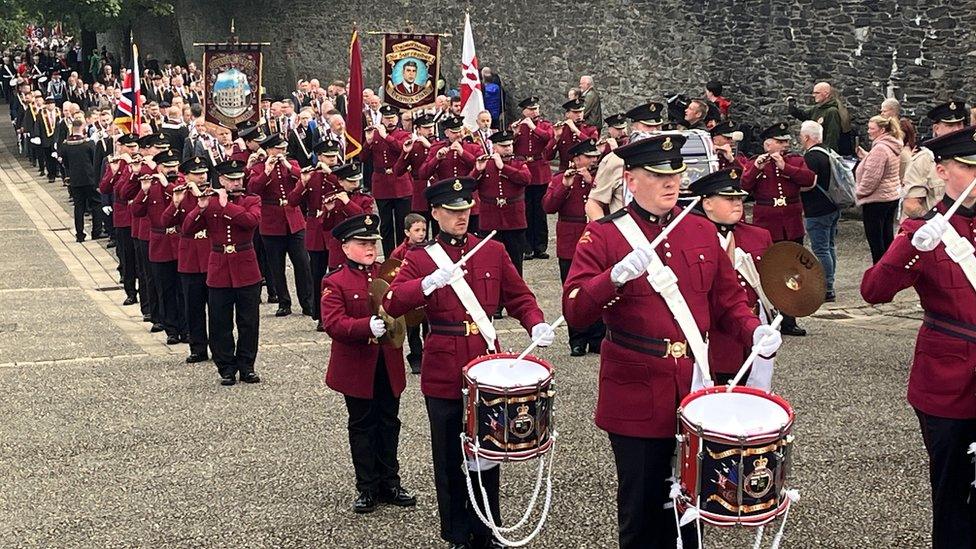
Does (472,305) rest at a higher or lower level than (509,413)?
higher

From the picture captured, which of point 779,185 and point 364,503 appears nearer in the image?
point 364,503

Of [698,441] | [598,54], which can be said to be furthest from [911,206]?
[598,54]

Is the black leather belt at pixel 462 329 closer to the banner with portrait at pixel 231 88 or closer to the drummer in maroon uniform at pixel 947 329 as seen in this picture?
the drummer in maroon uniform at pixel 947 329

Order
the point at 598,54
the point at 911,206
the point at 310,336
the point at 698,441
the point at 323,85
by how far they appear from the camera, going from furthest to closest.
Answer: the point at 323,85, the point at 598,54, the point at 310,336, the point at 911,206, the point at 698,441

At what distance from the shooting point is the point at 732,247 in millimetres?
8180

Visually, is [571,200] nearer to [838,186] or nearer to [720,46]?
[838,186]

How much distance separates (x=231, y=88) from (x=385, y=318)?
10.4 m

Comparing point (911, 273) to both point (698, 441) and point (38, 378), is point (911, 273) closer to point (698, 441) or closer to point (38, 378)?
point (698, 441)

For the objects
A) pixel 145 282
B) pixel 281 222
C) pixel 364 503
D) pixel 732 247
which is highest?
pixel 732 247

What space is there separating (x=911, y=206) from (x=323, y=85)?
3131 centimetres

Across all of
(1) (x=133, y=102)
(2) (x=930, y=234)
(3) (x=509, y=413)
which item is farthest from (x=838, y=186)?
(1) (x=133, y=102)

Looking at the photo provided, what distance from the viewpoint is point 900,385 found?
32.1ft

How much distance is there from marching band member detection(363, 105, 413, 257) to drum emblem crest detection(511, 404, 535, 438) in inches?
423

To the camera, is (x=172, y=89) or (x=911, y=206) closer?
(x=911, y=206)
